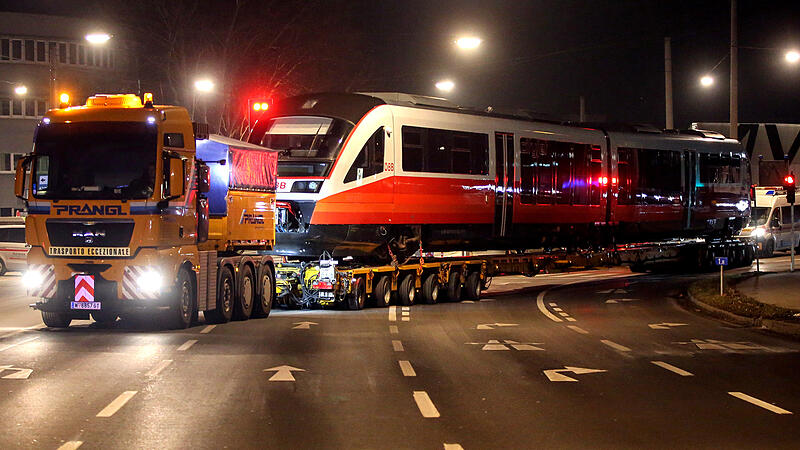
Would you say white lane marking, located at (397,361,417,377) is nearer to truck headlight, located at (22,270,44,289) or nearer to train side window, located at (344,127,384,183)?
truck headlight, located at (22,270,44,289)

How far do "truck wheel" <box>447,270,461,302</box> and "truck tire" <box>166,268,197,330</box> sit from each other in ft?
33.3

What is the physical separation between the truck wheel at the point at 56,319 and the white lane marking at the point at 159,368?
5.57 meters

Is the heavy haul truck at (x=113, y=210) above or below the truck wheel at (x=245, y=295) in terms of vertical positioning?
above

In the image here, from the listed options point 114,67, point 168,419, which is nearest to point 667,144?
point 168,419

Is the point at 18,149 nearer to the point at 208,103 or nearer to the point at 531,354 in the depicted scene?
the point at 208,103

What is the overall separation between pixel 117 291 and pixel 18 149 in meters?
61.9

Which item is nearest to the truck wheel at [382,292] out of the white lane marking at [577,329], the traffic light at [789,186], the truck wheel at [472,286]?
the truck wheel at [472,286]

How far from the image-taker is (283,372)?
1470cm

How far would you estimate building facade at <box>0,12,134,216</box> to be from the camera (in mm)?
75750

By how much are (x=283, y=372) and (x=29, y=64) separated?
6697 centimetres

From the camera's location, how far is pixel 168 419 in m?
11.1

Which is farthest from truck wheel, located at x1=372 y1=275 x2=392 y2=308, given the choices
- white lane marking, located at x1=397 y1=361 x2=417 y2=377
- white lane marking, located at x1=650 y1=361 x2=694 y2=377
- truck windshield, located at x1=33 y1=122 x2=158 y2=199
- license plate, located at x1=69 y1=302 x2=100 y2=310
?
white lane marking, located at x1=650 y1=361 x2=694 y2=377

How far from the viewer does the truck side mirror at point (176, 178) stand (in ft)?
63.9

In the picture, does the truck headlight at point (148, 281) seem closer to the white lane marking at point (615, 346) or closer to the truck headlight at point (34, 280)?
the truck headlight at point (34, 280)
